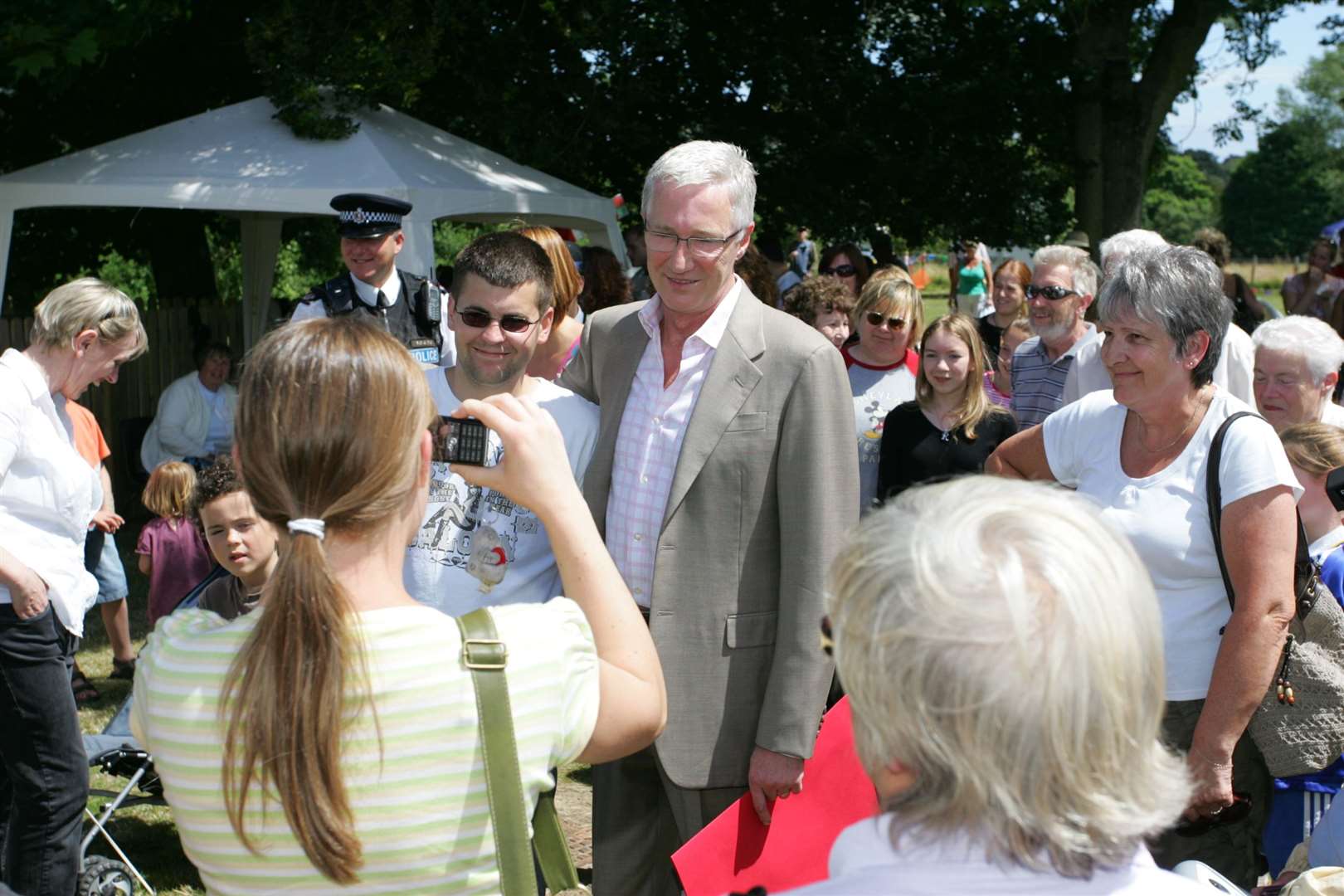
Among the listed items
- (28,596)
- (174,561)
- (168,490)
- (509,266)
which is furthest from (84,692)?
(509,266)

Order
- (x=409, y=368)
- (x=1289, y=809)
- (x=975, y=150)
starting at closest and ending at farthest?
(x=409, y=368)
(x=1289, y=809)
(x=975, y=150)

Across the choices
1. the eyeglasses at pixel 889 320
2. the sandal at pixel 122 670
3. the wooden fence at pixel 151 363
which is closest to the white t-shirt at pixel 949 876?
the eyeglasses at pixel 889 320

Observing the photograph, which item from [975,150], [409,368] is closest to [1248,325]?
[975,150]

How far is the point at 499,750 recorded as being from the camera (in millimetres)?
1488

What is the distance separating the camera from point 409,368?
154cm

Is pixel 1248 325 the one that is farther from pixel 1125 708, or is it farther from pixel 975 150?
pixel 1125 708

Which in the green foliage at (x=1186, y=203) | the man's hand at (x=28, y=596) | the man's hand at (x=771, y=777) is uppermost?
the man's hand at (x=28, y=596)

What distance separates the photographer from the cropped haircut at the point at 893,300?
513 centimetres

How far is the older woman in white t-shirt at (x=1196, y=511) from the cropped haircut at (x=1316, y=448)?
725 millimetres

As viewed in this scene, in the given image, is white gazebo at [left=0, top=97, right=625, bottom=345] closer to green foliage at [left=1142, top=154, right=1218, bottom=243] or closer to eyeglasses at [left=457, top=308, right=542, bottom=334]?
eyeglasses at [left=457, top=308, right=542, bottom=334]

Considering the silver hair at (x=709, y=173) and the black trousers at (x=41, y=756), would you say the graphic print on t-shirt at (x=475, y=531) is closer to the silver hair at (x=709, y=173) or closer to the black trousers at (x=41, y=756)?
the silver hair at (x=709, y=173)

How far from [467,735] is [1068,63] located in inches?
485

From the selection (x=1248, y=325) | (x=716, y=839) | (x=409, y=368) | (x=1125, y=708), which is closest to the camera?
(x=1125, y=708)

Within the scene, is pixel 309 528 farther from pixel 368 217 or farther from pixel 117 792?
pixel 368 217
